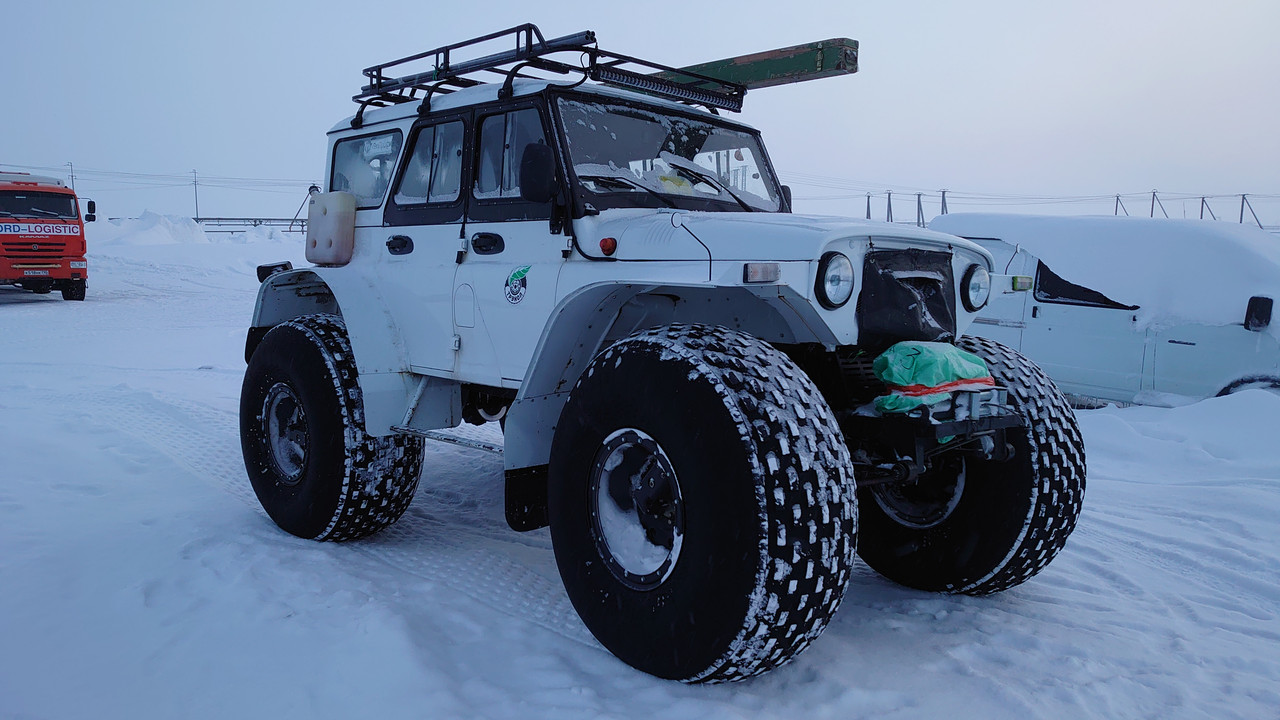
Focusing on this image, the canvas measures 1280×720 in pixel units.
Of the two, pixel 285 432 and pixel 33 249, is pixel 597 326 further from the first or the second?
pixel 33 249

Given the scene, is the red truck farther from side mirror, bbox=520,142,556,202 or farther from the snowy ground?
side mirror, bbox=520,142,556,202

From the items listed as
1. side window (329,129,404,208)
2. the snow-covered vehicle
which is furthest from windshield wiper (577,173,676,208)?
the snow-covered vehicle

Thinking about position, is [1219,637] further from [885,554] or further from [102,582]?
[102,582]

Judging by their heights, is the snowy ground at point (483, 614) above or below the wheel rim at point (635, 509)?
below

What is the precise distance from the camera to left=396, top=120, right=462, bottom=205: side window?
443 centimetres

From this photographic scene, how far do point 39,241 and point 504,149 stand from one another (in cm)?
1805

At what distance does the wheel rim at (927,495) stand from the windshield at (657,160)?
61.6 inches

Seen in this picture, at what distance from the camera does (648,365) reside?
10.3ft

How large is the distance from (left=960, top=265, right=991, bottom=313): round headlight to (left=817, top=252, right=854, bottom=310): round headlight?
854 mm

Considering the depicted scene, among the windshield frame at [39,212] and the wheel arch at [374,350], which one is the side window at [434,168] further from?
the windshield frame at [39,212]

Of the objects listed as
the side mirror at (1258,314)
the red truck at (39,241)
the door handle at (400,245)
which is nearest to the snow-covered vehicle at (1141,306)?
the side mirror at (1258,314)

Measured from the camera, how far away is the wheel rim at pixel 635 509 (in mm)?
3113

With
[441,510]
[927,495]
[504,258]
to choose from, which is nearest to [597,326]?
[504,258]

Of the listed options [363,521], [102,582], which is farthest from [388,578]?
[102,582]
